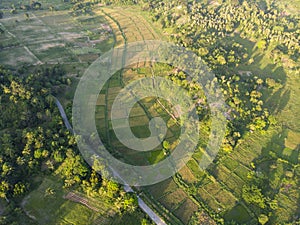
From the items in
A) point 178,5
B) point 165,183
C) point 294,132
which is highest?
point 178,5

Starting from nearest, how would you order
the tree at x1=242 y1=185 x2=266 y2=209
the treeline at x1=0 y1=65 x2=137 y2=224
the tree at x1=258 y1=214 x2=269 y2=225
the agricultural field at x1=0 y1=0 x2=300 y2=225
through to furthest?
the tree at x1=258 y1=214 x2=269 y2=225, the treeline at x1=0 y1=65 x2=137 y2=224, the agricultural field at x1=0 y1=0 x2=300 y2=225, the tree at x1=242 y1=185 x2=266 y2=209

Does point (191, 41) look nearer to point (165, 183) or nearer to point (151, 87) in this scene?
point (151, 87)

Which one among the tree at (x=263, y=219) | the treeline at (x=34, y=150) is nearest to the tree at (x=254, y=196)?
the tree at (x=263, y=219)

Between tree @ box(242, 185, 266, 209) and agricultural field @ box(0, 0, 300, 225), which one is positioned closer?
agricultural field @ box(0, 0, 300, 225)

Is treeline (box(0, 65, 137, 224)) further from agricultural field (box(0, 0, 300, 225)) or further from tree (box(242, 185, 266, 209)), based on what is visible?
tree (box(242, 185, 266, 209))

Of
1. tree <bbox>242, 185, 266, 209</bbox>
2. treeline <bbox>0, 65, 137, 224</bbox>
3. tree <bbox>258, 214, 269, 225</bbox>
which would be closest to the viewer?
tree <bbox>258, 214, 269, 225</bbox>

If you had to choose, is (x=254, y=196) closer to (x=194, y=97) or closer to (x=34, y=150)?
(x=194, y=97)

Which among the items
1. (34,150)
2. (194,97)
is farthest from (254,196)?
(34,150)

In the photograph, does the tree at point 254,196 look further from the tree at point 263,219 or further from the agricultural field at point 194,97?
the tree at point 263,219

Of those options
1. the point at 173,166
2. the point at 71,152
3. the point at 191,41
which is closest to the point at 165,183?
the point at 173,166

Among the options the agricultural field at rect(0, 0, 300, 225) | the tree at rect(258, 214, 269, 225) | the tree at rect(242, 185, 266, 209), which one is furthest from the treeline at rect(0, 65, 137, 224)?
the tree at rect(258, 214, 269, 225)

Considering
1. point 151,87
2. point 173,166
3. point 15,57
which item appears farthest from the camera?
point 15,57
